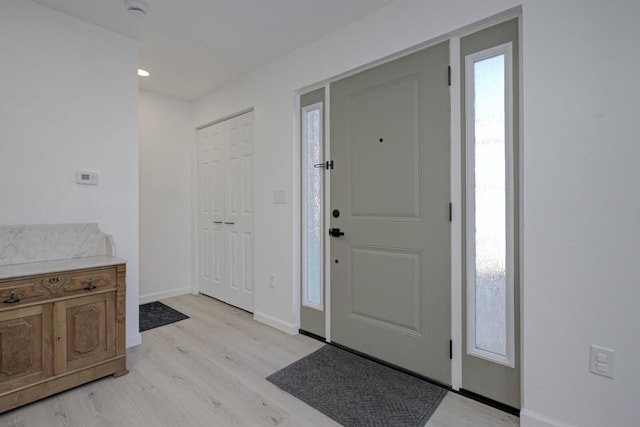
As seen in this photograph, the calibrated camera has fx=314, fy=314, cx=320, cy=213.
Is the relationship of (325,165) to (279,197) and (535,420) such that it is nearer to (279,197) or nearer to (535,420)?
(279,197)

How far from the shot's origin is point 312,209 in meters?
2.76

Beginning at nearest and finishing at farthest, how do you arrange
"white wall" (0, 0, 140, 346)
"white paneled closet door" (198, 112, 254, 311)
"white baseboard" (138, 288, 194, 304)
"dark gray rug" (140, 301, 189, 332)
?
"white wall" (0, 0, 140, 346)
"dark gray rug" (140, 301, 189, 332)
"white paneled closet door" (198, 112, 254, 311)
"white baseboard" (138, 288, 194, 304)

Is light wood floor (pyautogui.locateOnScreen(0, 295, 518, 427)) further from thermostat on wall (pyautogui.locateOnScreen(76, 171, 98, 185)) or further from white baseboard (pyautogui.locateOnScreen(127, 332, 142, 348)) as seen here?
thermostat on wall (pyautogui.locateOnScreen(76, 171, 98, 185))

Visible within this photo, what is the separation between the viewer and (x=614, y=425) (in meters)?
1.38

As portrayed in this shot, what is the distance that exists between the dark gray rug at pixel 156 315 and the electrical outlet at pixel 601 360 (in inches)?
124

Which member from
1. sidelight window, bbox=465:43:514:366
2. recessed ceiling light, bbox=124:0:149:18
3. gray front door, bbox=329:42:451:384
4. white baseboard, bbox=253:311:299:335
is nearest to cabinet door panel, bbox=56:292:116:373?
white baseboard, bbox=253:311:299:335

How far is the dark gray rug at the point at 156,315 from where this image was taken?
9.82ft

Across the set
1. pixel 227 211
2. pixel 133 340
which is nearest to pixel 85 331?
pixel 133 340

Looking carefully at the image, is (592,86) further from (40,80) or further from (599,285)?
(40,80)

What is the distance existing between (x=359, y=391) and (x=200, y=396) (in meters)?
0.96

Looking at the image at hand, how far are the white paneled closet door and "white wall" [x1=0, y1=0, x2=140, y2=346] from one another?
1.06 meters

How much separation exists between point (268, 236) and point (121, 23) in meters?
2.04

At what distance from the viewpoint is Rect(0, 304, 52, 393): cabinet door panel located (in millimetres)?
1684

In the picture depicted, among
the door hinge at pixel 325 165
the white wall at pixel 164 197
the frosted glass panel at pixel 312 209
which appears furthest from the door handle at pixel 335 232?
the white wall at pixel 164 197
